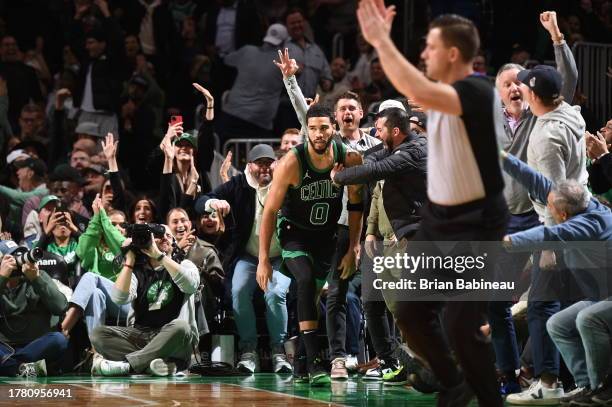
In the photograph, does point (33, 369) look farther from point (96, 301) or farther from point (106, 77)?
point (106, 77)

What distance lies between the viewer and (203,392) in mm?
8500

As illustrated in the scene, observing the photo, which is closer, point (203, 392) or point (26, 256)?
point (203, 392)

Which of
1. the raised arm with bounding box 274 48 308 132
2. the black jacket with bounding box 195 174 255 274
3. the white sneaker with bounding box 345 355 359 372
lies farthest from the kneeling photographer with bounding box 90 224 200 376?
the raised arm with bounding box 274 48 308 132

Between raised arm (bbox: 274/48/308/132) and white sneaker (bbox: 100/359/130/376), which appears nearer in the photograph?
raised arm (bbox: 274/48/308/132)

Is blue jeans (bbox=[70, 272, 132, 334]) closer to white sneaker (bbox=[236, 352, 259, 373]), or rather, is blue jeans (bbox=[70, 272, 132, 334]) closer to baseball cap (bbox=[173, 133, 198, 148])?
white sneaker (bbox=[236, 352, 259, 373])

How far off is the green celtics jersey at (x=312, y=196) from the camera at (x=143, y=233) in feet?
4.36

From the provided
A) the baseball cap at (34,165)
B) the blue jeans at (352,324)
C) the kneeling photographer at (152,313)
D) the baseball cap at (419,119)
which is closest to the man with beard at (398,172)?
the baseball cap at (419,119)

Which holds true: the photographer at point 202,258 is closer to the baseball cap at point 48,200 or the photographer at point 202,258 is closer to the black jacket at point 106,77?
the baseball cap at point 48,200

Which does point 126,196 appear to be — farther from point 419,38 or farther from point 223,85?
point 419,38

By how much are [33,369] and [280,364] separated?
2086 mm

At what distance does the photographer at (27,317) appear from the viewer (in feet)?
32.9

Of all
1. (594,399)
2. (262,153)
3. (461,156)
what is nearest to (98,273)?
(262,153)

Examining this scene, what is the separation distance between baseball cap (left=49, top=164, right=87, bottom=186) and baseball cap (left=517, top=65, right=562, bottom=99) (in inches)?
234

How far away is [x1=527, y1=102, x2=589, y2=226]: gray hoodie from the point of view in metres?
7.75
